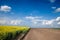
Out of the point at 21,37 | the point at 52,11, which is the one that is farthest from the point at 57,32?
the point at 21,37

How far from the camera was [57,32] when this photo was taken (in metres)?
5.15

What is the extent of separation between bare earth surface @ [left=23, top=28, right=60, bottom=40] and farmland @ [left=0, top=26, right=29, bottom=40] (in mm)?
256

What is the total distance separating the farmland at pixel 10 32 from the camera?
440cm

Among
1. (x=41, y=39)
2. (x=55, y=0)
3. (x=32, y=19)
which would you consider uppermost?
(x=55, y=0)

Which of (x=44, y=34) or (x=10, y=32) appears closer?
(x=10, y=32)

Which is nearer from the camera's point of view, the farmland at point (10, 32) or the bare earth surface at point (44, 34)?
the farmland at point (10, 32)

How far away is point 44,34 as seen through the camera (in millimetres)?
5066

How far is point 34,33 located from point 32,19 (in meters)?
0.47

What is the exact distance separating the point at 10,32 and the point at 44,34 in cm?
85

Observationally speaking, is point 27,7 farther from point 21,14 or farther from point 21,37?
point 21,37

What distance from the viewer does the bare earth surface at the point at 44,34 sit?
16.3 ft

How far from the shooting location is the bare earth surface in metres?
4.96

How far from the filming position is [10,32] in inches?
185

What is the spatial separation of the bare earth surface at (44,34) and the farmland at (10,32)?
0.26m
